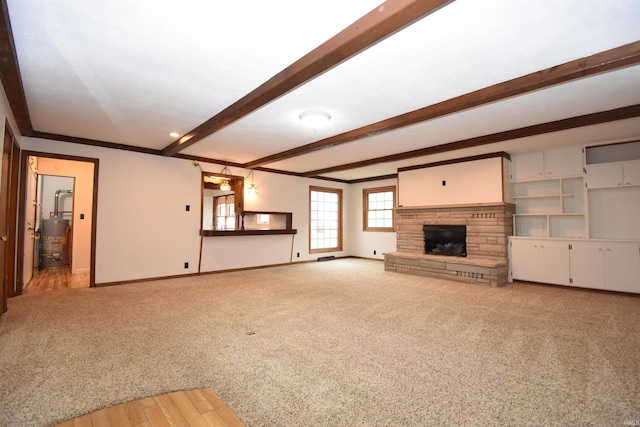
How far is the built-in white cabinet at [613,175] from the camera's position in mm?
4547

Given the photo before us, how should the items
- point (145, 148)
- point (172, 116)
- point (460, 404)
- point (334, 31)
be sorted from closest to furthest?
point (460, 404) < point (334, 31) < point (172, 116) < point (145, 148)

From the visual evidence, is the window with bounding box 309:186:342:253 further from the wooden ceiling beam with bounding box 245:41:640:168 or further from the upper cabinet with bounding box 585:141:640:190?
the upper cabinet with bounding box 585:141:640:190

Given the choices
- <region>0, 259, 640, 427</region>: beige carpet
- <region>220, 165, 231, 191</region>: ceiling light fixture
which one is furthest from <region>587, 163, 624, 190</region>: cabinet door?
<region>220, 165, 231, 191</region>: ceiling light fixture

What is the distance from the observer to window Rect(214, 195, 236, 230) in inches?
342

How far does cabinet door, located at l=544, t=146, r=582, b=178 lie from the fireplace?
176 centimetres

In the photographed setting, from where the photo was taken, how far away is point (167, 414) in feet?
5.62

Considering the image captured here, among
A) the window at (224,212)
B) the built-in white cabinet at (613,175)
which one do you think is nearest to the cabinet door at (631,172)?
the built-in white cabinet at (613,175)

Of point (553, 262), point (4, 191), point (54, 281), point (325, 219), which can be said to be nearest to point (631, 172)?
point (553, 262)

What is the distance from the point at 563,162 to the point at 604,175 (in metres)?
0.59

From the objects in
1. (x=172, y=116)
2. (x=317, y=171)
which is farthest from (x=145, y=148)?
(x=317, y=171)

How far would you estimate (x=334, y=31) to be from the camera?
2.08 meters

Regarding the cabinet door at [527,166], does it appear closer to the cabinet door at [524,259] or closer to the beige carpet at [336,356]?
the cabinet door at [524,259]

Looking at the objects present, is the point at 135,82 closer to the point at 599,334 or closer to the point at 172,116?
the point at 172,116

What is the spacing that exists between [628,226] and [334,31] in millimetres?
5658
